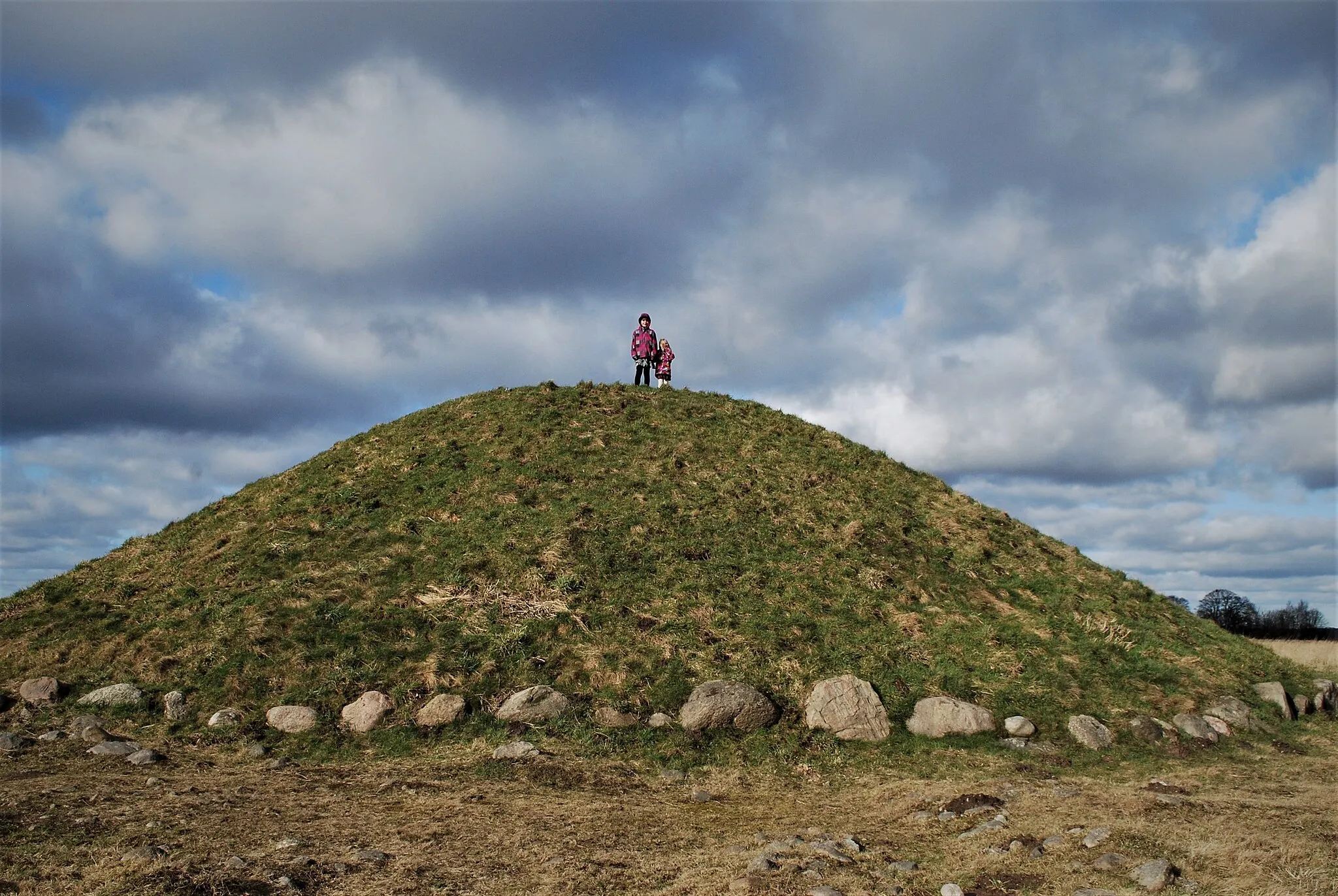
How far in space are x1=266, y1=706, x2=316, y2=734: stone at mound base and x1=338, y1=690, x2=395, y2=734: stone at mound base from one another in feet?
2.00

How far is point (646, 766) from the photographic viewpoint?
15.4m

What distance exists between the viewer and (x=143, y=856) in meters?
9.81

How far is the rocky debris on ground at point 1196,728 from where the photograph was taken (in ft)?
57.9

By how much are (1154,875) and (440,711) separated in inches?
509

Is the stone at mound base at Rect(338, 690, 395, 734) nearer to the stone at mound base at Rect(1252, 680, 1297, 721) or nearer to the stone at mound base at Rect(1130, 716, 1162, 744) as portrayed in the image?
the stone at mound base at Rect(1130, 716, 1162, 744)

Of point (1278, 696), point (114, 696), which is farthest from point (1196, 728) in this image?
point (114, 696)

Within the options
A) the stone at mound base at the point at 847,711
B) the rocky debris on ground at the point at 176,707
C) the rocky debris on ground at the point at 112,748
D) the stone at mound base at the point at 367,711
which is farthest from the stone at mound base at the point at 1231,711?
the rocky debris on ground at the point at 112,748

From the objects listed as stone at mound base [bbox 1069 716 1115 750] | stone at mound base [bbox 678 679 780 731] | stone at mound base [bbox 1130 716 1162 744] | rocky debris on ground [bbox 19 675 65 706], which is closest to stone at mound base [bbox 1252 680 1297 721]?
stone at mound base [bbox 1130 716 1162 744]

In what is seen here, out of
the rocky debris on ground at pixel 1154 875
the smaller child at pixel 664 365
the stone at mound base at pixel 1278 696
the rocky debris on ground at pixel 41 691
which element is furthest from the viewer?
the smaller child at pixel 664 365

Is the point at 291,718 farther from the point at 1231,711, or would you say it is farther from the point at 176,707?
the point at 1231,711

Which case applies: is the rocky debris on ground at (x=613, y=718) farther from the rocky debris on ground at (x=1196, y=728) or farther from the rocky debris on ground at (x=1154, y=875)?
the rocky debris on ground at (x=1196, y=728)

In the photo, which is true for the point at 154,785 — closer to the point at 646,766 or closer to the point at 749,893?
the point at 646,766

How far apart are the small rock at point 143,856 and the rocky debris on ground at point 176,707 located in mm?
7808

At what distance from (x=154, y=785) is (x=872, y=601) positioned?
1652 cm
